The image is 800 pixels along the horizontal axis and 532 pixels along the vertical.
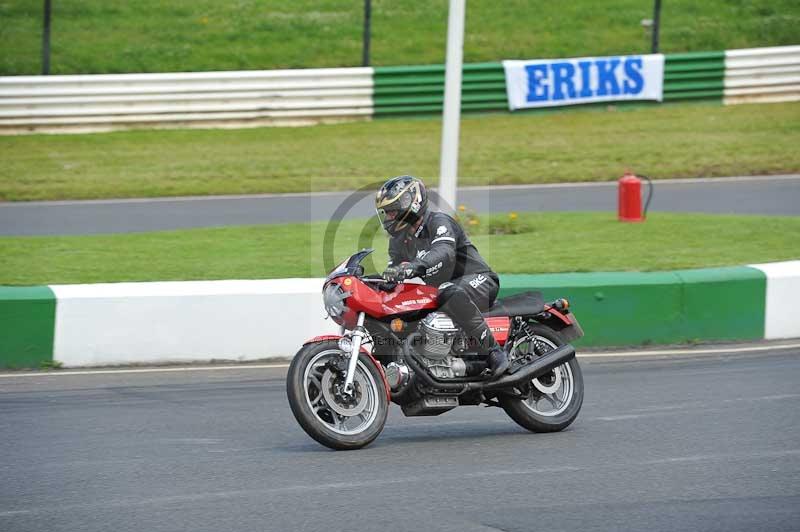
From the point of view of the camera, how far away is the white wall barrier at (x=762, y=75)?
24516 mm

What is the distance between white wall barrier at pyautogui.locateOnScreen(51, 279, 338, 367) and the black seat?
2.80m

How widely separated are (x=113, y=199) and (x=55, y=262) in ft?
23.1

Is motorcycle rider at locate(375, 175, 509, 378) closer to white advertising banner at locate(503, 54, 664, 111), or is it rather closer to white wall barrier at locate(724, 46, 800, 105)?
white advertising banner at locate(503, 54, 664, 111)

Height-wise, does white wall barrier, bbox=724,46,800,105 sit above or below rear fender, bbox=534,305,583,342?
above

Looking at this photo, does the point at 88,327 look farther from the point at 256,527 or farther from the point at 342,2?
the point at 342,2

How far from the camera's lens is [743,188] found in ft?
62.8

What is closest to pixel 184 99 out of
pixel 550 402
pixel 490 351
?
pixel 550 402

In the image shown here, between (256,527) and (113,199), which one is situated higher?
(113,199)

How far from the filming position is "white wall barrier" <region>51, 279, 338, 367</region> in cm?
985

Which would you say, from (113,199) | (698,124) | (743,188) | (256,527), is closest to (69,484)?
(256,527)

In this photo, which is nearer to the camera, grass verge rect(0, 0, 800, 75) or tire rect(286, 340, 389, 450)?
tire rect(286, 340, 389, 450)

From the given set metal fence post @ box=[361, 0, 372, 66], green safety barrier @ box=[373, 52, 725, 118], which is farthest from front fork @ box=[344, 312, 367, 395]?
metal fence post @ box=[361, 0, 372, 66]

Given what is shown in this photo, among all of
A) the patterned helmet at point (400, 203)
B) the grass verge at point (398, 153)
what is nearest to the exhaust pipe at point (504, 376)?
the patterned helmet at point (400, 203)

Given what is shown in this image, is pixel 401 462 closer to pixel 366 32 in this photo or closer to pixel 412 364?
pixel 412 364
